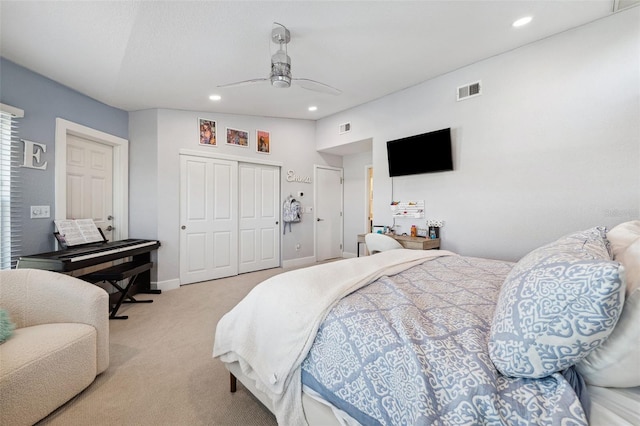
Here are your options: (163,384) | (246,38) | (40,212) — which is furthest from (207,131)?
(163,384)

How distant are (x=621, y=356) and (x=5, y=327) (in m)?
2.65

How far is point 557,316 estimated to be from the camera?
0.70m

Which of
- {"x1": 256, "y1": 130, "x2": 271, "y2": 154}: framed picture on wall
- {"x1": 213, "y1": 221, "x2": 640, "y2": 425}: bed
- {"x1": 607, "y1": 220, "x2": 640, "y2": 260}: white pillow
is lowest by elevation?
{"x1": 213, "y1": 221, "x2": 640, "y2": 425}: bed

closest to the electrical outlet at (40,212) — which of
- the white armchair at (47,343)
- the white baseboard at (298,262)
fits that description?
the white armchair at (47,343)

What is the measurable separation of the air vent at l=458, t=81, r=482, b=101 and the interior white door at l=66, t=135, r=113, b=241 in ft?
15.5

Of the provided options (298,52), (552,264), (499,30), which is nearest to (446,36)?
(499,30)

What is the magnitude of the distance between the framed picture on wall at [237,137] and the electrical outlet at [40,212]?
2.32m

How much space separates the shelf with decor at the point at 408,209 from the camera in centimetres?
350

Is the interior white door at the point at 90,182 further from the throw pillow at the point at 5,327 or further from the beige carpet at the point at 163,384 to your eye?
the throw pillow at the point at 5,327

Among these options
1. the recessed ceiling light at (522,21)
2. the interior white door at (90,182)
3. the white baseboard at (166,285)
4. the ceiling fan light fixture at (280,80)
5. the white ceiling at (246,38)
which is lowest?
the white baseboard at (166,285)

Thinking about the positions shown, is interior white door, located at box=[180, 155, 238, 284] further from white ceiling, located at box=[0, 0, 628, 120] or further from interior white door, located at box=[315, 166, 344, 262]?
interior white door, located at box=[315, 166, 344, 262]

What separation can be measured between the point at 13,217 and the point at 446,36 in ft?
14.6

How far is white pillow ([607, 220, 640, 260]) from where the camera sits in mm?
1197

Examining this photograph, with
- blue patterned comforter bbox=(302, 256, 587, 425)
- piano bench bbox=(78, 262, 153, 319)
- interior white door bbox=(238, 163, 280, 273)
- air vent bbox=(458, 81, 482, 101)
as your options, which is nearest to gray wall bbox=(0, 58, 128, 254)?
piano bench bbox=(78, 262, 153, 319)
